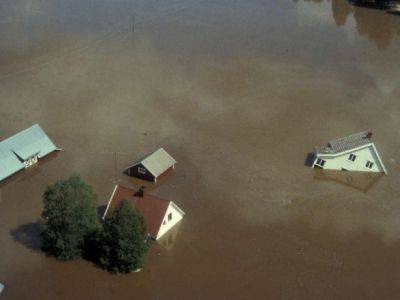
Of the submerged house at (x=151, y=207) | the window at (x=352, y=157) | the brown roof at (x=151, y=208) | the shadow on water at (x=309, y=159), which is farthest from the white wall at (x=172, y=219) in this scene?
the window at (x=352, y=157)

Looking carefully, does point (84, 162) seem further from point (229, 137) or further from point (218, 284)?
point (218, 284)

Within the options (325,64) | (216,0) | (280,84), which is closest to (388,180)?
(280,84)

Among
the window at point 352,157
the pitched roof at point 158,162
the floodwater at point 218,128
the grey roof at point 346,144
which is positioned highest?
the grey roof at point 346,144

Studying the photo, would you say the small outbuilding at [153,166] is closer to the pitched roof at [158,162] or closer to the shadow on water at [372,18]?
the pitched roof at [158,162]

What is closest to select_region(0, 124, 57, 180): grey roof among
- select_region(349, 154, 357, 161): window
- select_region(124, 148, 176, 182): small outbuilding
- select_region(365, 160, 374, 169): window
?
select_region(124, 148, 176, 182): small outbuilding

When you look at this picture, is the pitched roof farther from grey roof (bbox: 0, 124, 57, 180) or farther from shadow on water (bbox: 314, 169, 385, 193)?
shadow on water (bbox: 314, 169, 385, 193)

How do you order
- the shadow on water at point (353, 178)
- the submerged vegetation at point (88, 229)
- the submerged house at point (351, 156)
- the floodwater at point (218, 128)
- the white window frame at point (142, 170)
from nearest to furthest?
the submerged vegetation at point (88, 229) → the floodwater at point (218, 128) → the white window frame at point (142, 170) → the submerged house at point (351, 156) → the shadow on water at point (353, 178)
